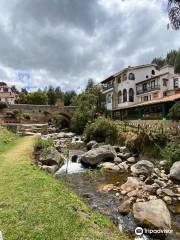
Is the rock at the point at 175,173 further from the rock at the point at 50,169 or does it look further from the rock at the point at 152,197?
the rock at the point at 50,169

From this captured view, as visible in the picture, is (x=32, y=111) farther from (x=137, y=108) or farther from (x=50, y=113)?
(x=137, y=108)

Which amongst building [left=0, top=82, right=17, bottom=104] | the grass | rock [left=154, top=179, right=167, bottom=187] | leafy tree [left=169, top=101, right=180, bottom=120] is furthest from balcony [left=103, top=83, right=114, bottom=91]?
the grass

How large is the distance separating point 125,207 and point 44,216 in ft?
15.5

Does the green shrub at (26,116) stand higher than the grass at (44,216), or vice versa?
the green shrub at (26,116)

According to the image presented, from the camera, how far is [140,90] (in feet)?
178

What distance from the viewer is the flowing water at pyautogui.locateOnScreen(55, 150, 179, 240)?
32.2 ft

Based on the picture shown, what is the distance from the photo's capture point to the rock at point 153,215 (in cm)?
908

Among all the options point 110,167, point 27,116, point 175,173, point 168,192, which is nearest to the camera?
point 168,192

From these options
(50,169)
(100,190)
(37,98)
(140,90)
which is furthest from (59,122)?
(100,190)

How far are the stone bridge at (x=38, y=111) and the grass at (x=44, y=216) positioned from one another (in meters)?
46.7

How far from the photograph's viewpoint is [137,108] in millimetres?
45688

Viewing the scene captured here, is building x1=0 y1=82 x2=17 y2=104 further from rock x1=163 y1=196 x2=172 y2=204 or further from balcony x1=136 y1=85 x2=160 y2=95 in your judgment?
rock x1=163 y1=196 x2=172 y2=204

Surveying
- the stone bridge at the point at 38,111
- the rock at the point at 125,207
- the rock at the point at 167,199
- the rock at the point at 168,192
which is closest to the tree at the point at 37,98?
the stone bridge at the point at 38,111

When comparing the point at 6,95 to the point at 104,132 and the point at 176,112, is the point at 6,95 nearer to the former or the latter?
the point at 104,132
